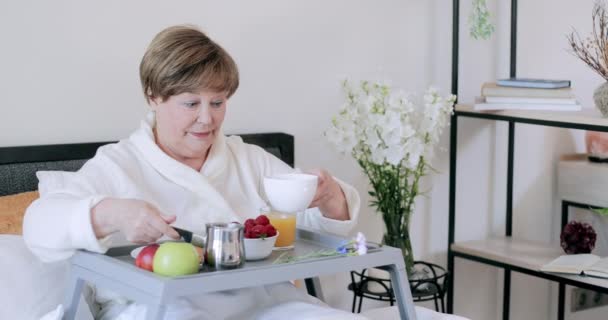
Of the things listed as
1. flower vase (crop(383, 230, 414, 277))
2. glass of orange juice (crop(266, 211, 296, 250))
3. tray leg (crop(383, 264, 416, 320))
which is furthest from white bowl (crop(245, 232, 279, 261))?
flower vase (crop(383, 230, 414, 277))

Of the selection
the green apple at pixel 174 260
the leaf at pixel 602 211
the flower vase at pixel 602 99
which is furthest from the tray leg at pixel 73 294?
the leaf at pixel 602 211

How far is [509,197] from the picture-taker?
3.61m

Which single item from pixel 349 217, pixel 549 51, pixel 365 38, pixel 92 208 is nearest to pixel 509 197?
pixel 549 51

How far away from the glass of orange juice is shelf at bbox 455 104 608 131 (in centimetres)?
126

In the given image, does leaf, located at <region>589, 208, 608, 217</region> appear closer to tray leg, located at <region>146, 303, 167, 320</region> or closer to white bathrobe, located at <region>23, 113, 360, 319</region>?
white bathrobe, located at <region>23, 113, 360, 319</region>

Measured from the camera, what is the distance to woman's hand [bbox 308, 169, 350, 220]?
214 centimetres

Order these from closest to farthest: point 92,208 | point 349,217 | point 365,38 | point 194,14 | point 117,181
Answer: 1. point 92,208
2. point 117,181
3. point 349,217
4. point 194,14
5. point 365,38

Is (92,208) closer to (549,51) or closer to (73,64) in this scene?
(73,64)

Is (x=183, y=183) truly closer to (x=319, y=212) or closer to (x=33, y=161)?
(x=319, y=212)

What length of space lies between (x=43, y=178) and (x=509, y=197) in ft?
6.63

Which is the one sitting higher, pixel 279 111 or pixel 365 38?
pixel 365 38

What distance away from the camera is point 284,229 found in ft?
6.48

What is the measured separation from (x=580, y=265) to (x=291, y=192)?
1.41 m

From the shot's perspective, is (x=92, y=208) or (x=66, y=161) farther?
(x=66, y=161)
